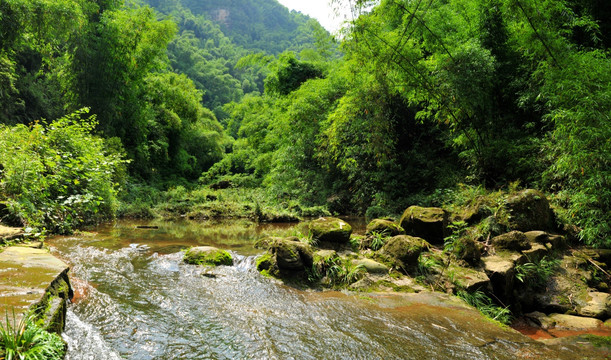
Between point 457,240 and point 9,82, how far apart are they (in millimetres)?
17178

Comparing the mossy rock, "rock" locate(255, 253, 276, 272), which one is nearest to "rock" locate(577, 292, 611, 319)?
"rock" locate(255, 253, 276, 272)

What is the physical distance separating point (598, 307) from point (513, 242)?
1440mm

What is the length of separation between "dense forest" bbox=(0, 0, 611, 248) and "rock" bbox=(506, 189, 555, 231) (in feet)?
1.43

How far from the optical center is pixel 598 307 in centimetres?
490

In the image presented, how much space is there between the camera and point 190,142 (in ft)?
94.0

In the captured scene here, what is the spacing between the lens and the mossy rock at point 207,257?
6.46 meters

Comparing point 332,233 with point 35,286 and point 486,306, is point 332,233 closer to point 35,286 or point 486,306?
point 486,306

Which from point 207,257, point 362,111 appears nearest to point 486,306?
point 207,257

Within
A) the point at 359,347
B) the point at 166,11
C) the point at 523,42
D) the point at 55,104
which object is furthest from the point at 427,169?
the point at 166,11

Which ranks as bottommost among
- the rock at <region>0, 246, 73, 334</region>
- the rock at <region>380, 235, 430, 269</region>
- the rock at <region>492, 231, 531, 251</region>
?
the rock at <region>380, 235, 430, 269</region>

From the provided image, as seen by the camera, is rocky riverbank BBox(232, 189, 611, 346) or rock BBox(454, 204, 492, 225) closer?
rocky riverbank BBox(232, 189, 611, 346)

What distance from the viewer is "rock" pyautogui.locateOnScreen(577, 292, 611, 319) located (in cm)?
482

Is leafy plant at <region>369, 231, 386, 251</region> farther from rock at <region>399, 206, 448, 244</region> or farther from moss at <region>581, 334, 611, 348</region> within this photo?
moss at <region>581, 334, 611, 348</region>

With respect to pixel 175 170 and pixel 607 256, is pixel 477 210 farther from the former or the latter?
pixel 175 170
